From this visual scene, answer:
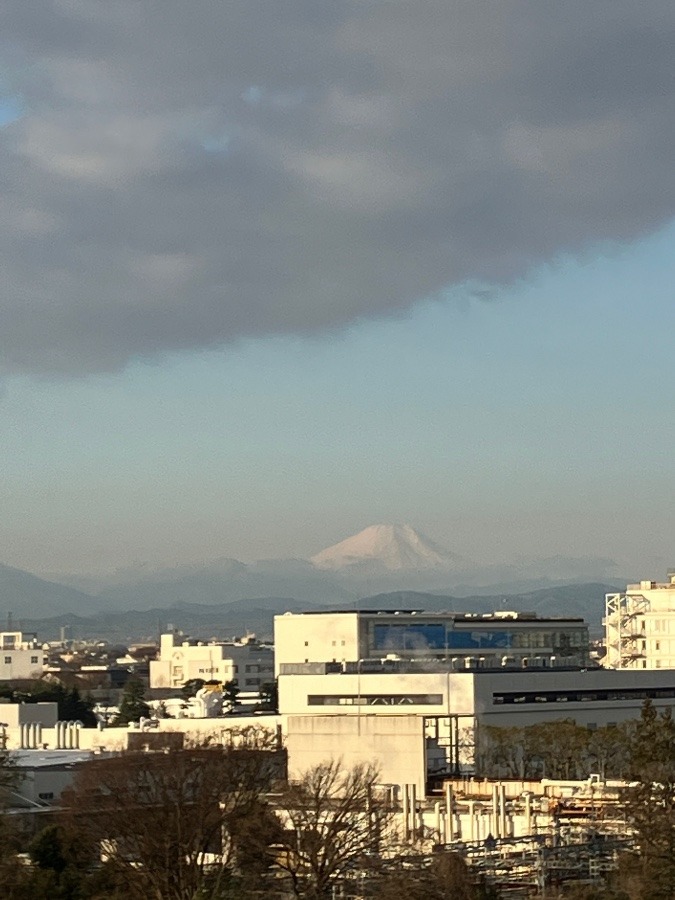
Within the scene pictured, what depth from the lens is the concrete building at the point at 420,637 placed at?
11638cm

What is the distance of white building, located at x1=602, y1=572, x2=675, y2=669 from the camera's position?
422ft

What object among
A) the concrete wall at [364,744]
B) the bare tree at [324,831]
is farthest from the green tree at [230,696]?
the bare tree at [324,831]

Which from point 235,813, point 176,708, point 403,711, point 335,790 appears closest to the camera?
point 235,813

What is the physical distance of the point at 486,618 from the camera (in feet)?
413

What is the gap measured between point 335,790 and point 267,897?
11.2 meters

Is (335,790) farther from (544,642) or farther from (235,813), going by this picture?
(544,642)

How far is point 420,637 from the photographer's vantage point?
117625mm

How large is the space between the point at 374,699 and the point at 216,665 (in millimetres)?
87130

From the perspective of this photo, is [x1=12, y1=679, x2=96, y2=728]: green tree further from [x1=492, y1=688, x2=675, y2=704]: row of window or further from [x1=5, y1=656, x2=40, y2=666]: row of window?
[x1=5, y1=656, x2=40, y2=666]: row of window

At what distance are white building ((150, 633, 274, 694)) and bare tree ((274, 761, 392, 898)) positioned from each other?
113113 millimetres

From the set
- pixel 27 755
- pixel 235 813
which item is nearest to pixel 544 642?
pixel 27 755

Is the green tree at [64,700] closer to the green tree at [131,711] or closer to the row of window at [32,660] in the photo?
the green tree at [131,711]

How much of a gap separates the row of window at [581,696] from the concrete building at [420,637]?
63.0 ft

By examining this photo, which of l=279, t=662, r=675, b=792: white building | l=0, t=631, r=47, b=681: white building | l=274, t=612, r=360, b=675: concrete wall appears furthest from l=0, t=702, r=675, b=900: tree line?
l=0, t=631, r=47, b=681: white building
